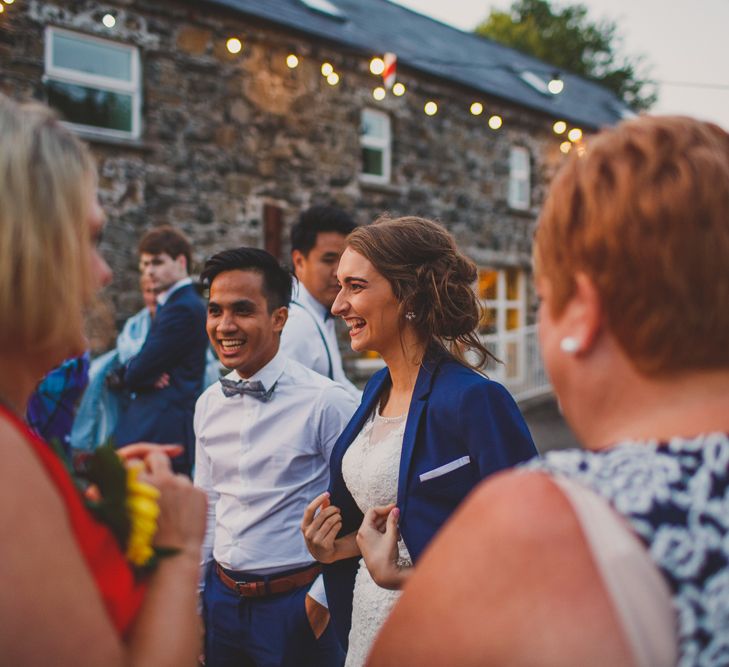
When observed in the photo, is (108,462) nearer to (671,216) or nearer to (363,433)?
(671,216)

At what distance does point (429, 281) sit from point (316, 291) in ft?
6.10

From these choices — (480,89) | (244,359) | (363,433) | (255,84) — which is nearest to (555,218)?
(363,433)

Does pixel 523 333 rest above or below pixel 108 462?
below

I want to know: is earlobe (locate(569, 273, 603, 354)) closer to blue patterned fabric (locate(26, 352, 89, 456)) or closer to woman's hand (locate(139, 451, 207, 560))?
woman's hand (locate(139, 451, 207, 560))

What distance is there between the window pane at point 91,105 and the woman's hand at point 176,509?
7970 millimetres

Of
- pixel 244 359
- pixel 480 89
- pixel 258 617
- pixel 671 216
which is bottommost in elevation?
pixel 258 617

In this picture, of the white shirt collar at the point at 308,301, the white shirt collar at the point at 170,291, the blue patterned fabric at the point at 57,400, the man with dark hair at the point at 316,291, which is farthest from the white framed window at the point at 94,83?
the blue patterned fabric at the point at 57,400

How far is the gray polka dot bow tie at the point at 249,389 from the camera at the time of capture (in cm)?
295

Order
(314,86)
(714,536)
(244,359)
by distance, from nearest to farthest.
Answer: (714,536), (244,359), (314,86)

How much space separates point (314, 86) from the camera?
10.5 meters

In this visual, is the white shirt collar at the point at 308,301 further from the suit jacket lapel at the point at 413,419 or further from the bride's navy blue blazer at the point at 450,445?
the bride's navy blue blazer at the point at 450,445

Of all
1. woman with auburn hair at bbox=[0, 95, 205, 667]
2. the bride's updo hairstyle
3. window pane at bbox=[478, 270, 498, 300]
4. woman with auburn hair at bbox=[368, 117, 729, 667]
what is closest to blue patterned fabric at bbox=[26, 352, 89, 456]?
the bride's updo hairstyle

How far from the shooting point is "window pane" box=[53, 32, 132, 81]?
8094 mm

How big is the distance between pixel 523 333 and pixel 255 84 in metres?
7.37
